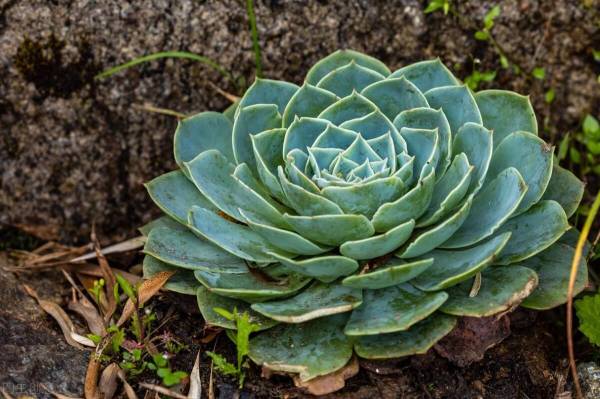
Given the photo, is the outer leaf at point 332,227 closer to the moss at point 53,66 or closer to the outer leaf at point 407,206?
the outer leaf at point 407,206

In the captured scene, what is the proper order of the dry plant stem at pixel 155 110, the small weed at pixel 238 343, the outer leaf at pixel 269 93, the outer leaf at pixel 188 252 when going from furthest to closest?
the dry plant stem at pixel 155 110 → the outer leaf at pixel 269 93 → the outer leaf at pixel 188 252 → the small weed at pixel 238 343

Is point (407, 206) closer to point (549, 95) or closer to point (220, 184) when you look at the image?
point (220, 184)

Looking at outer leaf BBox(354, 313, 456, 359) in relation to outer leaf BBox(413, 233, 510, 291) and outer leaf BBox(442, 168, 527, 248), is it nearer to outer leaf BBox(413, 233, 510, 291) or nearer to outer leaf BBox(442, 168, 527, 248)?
outer leaf BBox(413, 233, 510, 291)

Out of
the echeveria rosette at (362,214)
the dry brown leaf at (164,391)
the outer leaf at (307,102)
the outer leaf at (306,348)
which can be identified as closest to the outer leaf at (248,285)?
the echeveria rosette at (362,214)

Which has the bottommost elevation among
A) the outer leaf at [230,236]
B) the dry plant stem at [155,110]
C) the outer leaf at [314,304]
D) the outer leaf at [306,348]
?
the outer leaf at [306,348]

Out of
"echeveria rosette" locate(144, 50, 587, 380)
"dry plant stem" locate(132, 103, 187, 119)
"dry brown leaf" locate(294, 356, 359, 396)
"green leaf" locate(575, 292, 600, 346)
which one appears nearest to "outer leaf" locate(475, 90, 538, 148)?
"echeveria rosette" locate(144, 50, 587, 380)
